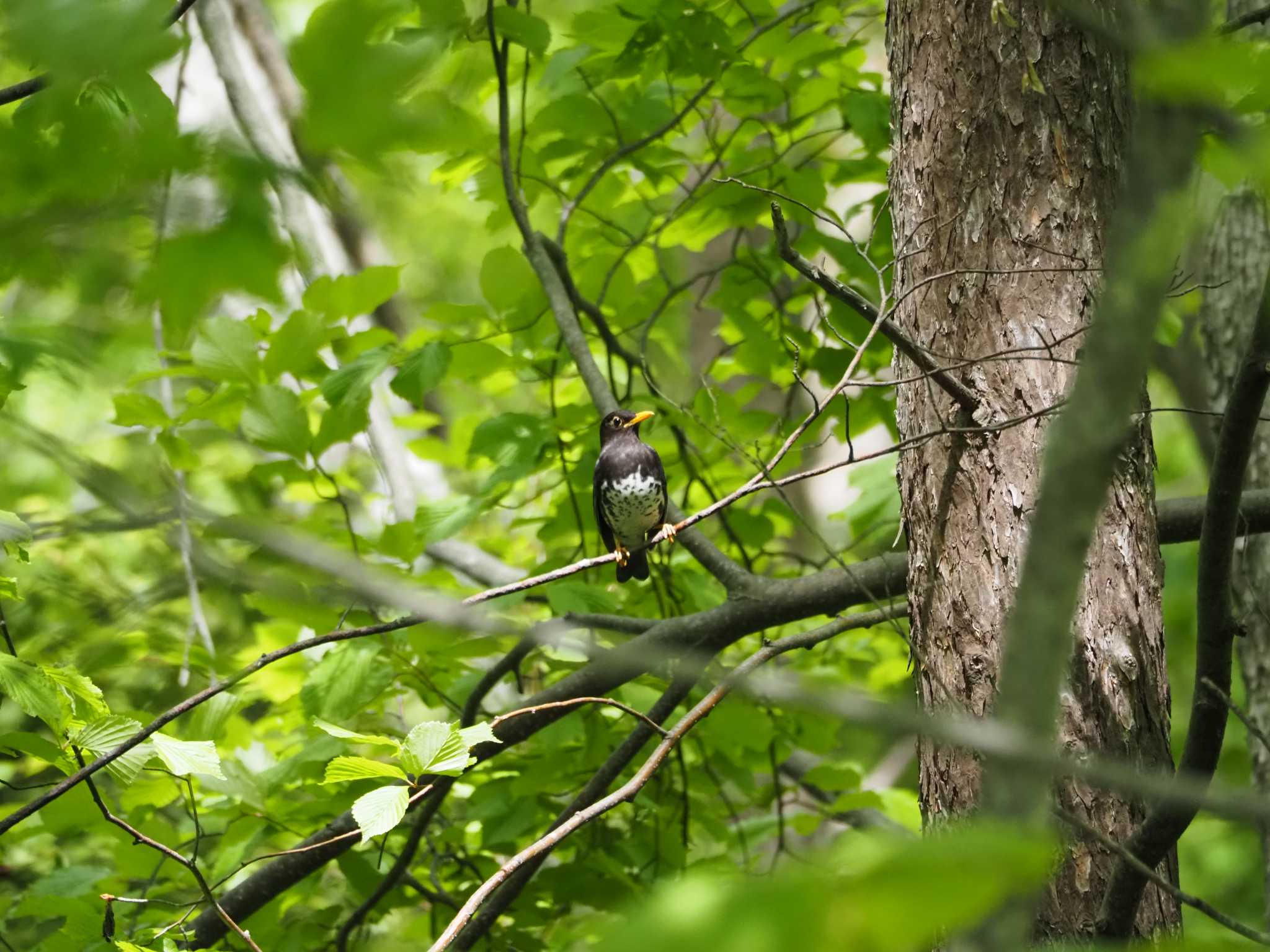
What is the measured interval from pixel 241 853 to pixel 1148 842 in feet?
7.31

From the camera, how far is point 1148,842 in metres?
1.80

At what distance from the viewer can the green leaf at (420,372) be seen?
3252 mm

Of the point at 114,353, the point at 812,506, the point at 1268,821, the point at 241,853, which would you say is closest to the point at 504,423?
the point at 241,853

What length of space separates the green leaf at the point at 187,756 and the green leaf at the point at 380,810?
33 centimetres

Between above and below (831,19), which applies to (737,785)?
below

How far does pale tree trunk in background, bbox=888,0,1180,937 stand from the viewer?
210 centimetres

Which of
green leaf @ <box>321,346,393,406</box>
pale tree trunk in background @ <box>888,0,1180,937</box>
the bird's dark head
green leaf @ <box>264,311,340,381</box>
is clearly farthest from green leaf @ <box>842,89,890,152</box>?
green leaf @ <box>264,311,340,381</box>

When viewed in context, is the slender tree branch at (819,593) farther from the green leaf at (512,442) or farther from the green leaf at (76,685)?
the green leaf at (512,442)

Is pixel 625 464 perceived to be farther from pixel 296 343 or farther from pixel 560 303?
pixel 296 343

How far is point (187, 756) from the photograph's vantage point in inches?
81.7

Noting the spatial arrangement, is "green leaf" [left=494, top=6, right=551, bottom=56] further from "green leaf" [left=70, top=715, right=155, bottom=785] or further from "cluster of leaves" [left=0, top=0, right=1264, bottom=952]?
"green leaf" [left=70, top=715, right=155, bottom=785]

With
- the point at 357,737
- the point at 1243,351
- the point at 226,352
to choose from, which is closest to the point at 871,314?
the point at 357,737

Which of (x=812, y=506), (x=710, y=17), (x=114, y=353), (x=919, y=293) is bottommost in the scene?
(x=812, y=506)

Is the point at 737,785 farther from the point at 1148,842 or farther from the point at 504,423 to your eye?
the point at 1148,842
